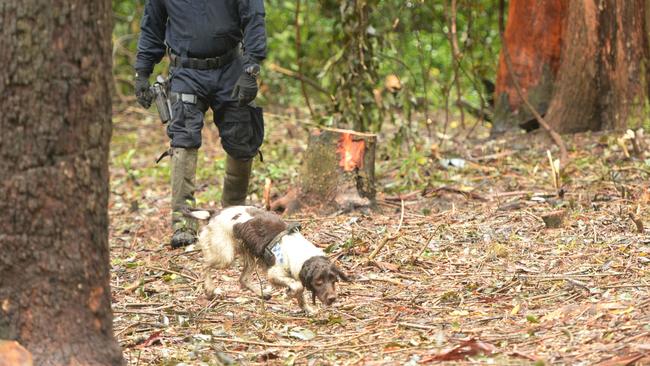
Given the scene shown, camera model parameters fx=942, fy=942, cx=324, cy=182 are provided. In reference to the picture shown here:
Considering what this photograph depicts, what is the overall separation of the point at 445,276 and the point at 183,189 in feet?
7.80

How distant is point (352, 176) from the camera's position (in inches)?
314

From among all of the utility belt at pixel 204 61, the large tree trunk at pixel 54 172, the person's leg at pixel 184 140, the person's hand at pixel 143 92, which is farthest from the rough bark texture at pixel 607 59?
the large tree trunk at pixel 54 172

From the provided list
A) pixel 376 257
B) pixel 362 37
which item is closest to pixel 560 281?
pixel 376 257

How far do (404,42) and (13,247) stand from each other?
11805 millimetres

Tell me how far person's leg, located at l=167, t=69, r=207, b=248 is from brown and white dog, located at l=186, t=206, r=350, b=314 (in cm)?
131

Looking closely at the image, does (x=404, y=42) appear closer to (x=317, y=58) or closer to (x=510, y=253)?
(x=317, y=58)

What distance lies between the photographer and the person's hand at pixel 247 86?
23.1 ft

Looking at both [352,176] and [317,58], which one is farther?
[317,58]

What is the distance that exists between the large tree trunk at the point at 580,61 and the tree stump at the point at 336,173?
2892 mm

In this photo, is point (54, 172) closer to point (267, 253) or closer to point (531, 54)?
point (267, 253)

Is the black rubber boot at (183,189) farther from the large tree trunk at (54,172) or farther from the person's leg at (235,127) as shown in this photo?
the large tree trunk at (54,172)

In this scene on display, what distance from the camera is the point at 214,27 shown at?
23.3 feet

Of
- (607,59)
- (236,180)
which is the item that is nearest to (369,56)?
(607,59)

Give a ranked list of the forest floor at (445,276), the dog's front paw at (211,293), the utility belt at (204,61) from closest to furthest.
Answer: the forest floor at (445,276) < the dog's front paw at (211,293) < the utility belt at (204,61)
